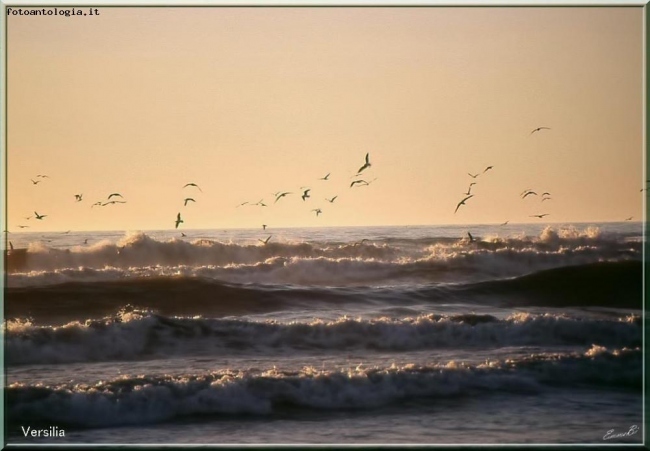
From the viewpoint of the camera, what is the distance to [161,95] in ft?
16.5

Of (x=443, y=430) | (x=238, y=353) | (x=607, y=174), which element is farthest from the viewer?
(x=238, y=353)

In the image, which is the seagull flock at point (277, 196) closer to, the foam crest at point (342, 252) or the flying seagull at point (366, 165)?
the flying seagull at point (366, 165)

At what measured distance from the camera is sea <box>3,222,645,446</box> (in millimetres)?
4707

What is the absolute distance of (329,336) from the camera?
5285mm

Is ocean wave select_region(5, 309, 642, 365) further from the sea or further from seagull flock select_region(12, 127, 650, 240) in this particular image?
seagull flock select_region(12, 127, 650, 240)

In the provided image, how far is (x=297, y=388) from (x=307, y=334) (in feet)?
1.70

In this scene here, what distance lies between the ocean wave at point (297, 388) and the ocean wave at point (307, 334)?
0.21m

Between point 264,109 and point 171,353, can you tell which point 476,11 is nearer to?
point 264,109

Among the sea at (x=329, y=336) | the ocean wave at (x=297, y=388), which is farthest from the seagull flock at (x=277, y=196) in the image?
the ocean wave at (x=297, y=388)

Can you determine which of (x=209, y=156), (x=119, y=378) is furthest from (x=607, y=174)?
(x=119, y=378)

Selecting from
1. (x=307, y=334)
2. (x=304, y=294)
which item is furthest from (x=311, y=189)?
(x=307, y=334)

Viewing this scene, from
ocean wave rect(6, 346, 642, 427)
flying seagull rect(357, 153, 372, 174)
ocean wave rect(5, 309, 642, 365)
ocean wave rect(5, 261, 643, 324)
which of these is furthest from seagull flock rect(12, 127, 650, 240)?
ocean wave rect(6, 346, 642, 427)

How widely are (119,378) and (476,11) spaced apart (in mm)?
3002

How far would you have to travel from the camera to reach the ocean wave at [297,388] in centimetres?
472
